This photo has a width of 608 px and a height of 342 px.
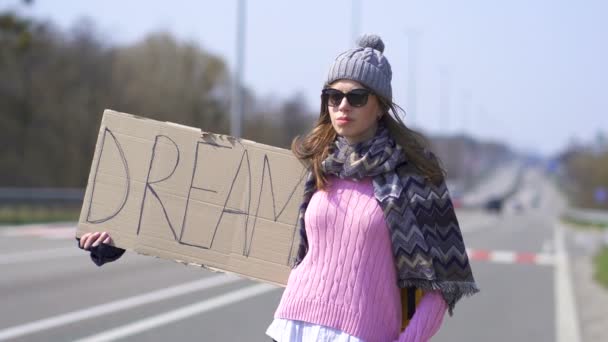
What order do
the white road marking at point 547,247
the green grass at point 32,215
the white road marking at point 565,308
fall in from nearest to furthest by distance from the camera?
the white road marking at point 565,308 → the green grass at point 32,215 → the white road marking at point 547,247

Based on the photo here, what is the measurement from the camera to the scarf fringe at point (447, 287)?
3.36 metres

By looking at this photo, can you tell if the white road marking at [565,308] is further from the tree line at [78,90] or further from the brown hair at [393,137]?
the tree line at [78,90]

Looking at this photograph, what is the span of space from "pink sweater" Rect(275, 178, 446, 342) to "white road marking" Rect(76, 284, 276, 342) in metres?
6.12

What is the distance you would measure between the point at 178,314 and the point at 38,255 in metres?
7.51

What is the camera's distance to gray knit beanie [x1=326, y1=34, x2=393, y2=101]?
138 inches

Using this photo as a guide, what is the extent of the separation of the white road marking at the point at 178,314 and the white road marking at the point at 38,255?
4534 millimetres

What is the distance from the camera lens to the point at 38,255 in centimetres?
1794

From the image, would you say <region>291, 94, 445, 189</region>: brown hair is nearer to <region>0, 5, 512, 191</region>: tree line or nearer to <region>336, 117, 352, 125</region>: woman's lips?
<region>336, 117, 352, 125</region>: woman's lips

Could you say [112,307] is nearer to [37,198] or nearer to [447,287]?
[447,287]

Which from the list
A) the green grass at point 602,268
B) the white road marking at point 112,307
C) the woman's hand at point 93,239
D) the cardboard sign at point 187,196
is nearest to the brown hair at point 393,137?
the cardboard sign at point 187,196

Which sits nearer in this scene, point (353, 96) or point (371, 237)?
point (371, 237)

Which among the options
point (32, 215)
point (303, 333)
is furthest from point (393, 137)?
point (32, 215)

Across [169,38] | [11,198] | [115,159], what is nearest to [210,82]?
[169,38]

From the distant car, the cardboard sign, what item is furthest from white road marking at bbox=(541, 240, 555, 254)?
the distant car
